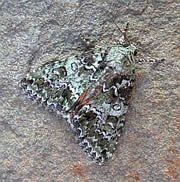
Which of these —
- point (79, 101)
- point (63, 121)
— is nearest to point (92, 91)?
point (79, 101)

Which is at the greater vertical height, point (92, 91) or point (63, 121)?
point (92, 91)

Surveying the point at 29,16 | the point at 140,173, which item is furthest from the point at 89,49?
the point at 140,173

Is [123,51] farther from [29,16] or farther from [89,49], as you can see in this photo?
[29,16]

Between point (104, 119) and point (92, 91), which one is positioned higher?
point (92, 91)

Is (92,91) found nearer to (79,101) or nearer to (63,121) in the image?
(79,101)
